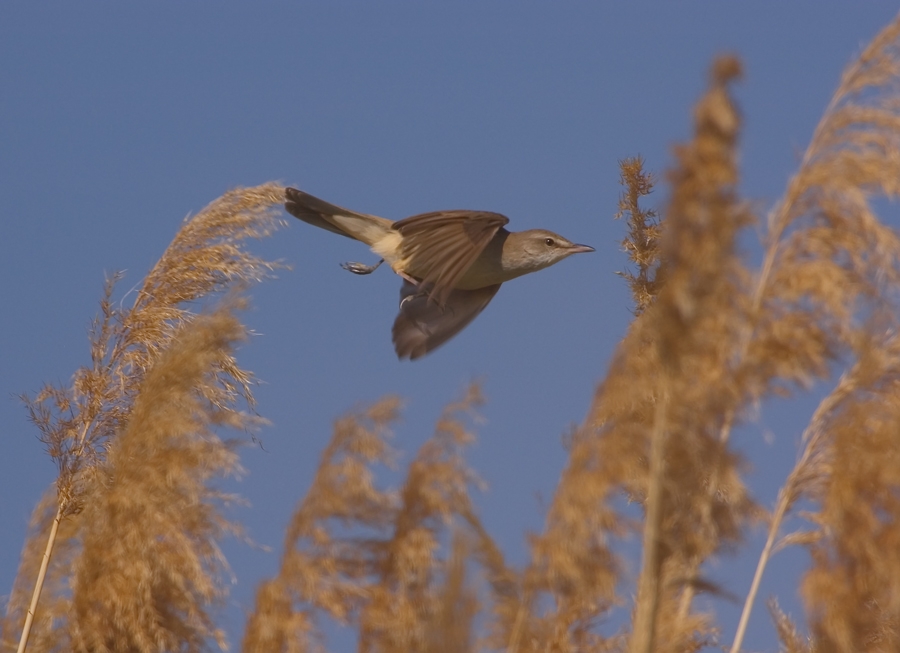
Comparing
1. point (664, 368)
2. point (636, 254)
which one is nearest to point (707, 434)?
point (664, 368)

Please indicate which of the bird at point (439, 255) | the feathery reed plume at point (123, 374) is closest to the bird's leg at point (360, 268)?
the bird at point (439, 255)

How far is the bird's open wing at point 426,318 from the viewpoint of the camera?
599 centimetres

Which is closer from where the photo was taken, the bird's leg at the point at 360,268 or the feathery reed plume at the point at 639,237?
the feathery reed plume at the point at 639,237

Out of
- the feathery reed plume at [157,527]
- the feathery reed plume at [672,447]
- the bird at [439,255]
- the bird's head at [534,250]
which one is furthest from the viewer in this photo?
the bird's head at [534,250]

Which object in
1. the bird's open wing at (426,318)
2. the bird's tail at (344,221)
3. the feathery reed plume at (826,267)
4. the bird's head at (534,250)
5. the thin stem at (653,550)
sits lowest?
the thin stem at (653,550)

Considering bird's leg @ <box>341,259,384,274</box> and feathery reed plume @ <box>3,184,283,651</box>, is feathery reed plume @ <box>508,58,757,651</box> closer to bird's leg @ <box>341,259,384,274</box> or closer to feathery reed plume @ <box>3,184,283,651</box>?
feathery reed plume @ <box>3,184,283,651</box>

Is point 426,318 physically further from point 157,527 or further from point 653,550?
point 653,550

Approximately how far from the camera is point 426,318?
621cm

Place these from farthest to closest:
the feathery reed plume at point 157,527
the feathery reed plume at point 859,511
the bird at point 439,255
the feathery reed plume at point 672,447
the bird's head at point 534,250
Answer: the bird's head at point 534,250
the bird at point 439,255
the feathery reed plume at point 157,527
the feathery reed plume at point 859,511
the feathery reed plume at point 672,447

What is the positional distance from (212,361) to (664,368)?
7.22 feet

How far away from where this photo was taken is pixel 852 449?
2.26m

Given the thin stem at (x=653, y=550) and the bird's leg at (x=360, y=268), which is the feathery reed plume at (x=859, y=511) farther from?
the bird's leg at (x=360, y=268)

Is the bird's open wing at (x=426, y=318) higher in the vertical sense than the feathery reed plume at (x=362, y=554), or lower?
higher

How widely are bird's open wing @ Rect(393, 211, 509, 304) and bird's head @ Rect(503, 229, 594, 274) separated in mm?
506
